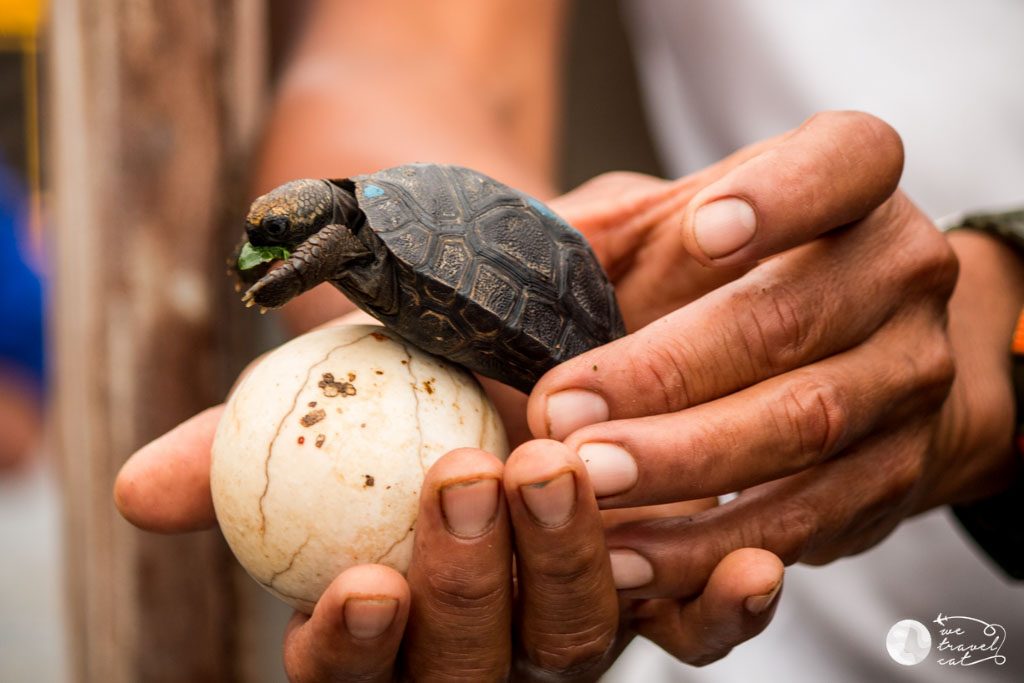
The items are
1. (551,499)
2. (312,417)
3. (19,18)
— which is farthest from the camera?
(19,18)

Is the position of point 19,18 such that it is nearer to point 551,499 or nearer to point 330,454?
point 330,454

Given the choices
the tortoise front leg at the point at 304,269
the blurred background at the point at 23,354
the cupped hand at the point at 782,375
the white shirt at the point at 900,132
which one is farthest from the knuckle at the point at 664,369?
the blurred background at the point at 23,354

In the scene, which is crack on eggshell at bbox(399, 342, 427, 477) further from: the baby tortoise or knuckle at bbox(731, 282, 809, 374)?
knuckle at bbox(731, 282, 809, 374)

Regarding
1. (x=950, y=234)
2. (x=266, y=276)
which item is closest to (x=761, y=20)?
(x=950, y=234)

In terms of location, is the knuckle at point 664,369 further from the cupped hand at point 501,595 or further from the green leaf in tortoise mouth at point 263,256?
the green leaf in tortoise mouth at point 263,256

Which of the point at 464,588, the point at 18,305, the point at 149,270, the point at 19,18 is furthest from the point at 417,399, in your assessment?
the point at 19,18

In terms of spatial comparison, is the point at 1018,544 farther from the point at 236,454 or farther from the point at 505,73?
the point at 505,73
